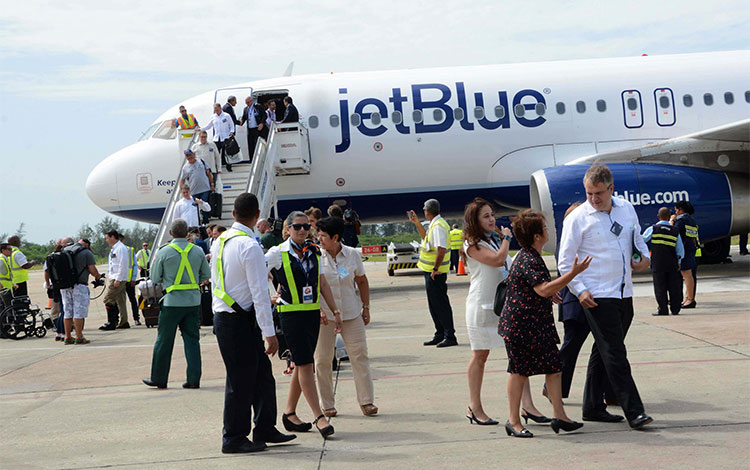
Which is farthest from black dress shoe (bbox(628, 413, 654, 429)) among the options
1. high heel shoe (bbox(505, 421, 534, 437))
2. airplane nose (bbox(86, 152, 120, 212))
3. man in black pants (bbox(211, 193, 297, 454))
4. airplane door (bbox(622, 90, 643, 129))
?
airplane nose (bbox(86, 152, 120, 212))

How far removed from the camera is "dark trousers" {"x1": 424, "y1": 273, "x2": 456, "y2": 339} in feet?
30.5

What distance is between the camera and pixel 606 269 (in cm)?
548

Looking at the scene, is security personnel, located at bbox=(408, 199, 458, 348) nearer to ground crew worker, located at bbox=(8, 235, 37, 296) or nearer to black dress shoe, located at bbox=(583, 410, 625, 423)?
black dress shoe, located at bbox=(583, 410, 625, 423)

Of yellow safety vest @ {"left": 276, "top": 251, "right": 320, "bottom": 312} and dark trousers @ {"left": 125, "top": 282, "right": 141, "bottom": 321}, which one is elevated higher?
yellow safety vest @ {"left": 276, "top": 251, "right": 320, "bottom": 312}

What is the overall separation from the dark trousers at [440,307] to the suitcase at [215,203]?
592 cm

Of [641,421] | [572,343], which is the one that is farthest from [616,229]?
[641,421]

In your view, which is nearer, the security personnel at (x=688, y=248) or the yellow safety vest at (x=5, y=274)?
the security personnel at (x=688, y=248)

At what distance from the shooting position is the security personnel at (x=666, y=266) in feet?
34.7

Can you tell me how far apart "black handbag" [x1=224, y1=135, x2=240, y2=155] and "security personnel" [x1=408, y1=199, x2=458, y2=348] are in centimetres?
709

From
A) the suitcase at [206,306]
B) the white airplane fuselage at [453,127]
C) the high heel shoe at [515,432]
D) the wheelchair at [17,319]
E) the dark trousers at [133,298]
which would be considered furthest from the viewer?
the white airplane fuselage at [453,127]

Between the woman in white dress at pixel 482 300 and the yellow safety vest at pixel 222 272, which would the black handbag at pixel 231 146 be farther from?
the woman in white dress at pixel 482 300

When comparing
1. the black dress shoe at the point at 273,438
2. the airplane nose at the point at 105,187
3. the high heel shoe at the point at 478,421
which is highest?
the airplane nose at the point at 105,187

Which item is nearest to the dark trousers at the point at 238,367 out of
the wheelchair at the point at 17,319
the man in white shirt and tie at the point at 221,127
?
the wheelchair at the point at 17,319

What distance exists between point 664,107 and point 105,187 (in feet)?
39.0
